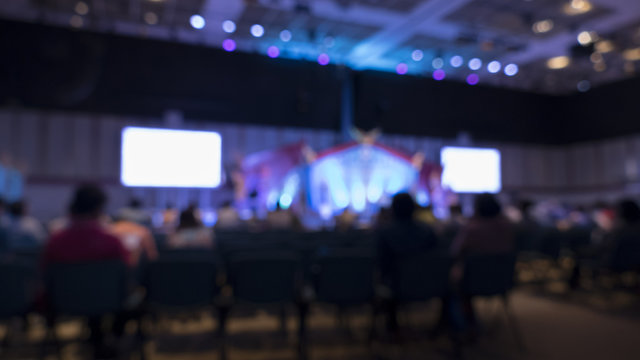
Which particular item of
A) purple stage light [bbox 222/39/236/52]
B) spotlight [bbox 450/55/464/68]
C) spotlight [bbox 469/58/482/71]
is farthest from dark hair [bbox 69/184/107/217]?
spotlight [bbox 469/58/482/71]

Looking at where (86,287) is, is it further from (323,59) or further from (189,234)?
(323,59)

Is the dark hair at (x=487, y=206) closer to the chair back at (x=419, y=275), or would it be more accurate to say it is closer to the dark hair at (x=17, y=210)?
the chair back at (x=419, y=275)

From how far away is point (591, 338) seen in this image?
12.7 feet

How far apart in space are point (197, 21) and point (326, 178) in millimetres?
6270

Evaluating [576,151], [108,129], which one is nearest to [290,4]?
[108,129]

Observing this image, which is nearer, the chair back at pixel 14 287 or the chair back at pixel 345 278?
the chair back at pixel 14 287

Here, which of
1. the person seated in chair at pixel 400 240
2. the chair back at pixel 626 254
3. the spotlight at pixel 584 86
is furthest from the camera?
the spotlight at pixel 584 86

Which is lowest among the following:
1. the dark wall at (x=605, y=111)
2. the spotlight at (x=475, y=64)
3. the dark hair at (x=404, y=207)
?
the dark hair at (x=404, y=207)

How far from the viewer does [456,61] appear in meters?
16.2

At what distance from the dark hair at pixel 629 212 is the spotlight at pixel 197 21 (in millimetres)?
11615

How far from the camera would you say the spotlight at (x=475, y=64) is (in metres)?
16.1

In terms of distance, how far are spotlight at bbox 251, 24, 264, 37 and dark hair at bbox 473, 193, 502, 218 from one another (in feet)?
36.6

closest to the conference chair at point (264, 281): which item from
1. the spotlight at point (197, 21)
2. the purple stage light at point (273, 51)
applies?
the spotlight at point (197, 21)

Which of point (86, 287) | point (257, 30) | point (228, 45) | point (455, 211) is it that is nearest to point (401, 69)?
point (257, 30)
